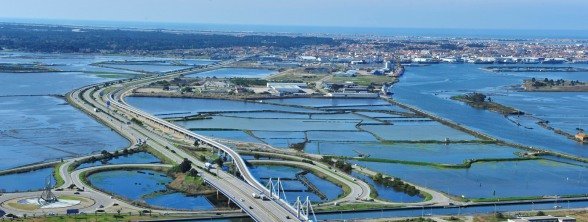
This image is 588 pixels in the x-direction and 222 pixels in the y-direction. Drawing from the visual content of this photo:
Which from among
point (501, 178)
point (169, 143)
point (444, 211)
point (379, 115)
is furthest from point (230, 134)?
point (444, 211)

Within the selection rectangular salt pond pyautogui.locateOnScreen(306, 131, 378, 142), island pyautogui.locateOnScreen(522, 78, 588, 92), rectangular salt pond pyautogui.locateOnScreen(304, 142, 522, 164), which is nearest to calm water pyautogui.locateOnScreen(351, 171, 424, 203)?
rectangular salt pond pyautogui.locateOnScreen(304, 142, 522, 164)

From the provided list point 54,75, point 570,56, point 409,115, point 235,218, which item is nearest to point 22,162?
point 235,218

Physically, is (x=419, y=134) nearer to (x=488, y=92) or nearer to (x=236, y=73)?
(x=488, y=92)

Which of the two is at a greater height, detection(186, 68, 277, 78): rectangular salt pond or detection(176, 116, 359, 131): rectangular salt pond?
detection(176, 116, 359, 131): rectangular salt pond

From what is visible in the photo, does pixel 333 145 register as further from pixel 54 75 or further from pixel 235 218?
pixel 54 75

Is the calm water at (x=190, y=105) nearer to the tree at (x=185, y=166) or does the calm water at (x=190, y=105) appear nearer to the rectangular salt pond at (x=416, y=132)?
the rectangular salt pond at (x=416, y=132)

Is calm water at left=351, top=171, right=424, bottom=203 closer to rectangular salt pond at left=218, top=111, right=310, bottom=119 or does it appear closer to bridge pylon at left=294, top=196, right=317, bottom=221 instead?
bridge pylon at left=294, top=196, right=317, bottom=221
